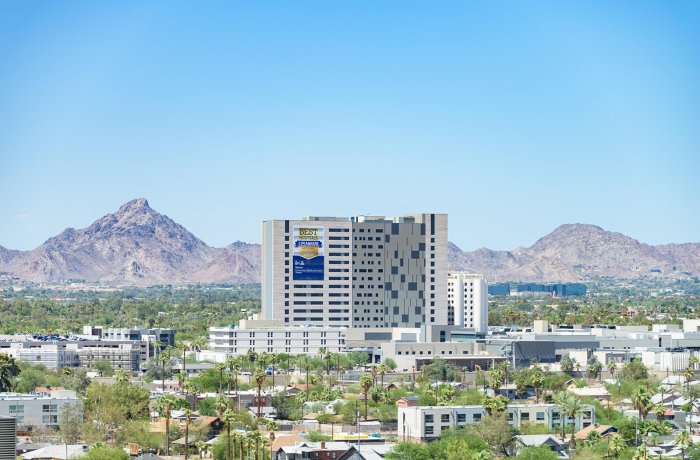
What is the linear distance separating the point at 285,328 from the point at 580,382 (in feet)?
153

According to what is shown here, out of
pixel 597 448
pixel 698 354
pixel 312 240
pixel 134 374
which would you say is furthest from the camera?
pixel 312 240

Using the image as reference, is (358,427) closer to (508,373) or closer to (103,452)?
(103,452)

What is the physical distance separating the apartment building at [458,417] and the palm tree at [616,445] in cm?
1460

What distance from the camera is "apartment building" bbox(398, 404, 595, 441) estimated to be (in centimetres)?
10650

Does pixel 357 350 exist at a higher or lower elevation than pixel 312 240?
lower

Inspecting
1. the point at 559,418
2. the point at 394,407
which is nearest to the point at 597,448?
the point at 559,418

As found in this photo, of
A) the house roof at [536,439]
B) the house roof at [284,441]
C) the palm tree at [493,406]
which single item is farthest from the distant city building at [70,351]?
the house roof at [536,439]

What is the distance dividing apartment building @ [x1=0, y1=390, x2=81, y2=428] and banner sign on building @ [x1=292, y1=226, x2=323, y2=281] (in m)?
83.4

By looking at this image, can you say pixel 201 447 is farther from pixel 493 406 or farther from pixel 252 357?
pixel 252 357

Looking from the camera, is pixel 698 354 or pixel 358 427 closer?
pixel 358 427

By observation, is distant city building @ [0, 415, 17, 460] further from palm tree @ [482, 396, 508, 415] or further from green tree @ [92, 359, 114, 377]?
green tree @ [92, 359, 114, 377]

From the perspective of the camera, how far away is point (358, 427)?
10881 cm

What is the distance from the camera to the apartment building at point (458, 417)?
349 ft

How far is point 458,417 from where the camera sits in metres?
108
